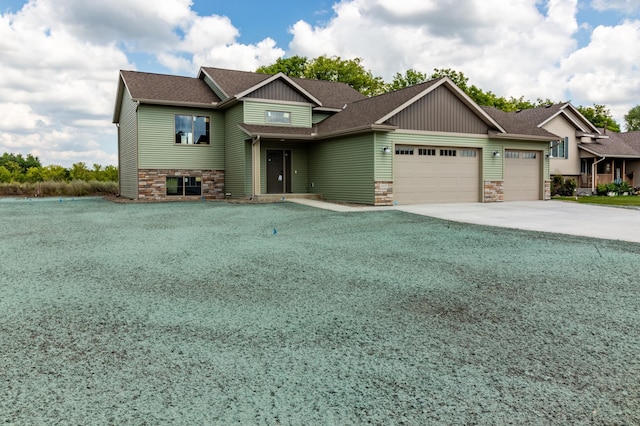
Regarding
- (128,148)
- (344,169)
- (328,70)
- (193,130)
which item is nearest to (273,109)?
(193,130)

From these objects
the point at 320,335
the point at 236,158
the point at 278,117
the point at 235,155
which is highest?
the point at 278,117

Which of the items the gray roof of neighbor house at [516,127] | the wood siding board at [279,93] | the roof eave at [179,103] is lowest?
the gray roof of neighbor house at [516,127]

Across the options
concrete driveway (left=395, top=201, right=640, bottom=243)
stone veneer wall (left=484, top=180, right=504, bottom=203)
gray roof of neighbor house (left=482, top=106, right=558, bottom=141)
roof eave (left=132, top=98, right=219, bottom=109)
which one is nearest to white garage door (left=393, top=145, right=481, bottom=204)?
stone veneer wall (left=484, top=180, right=504, bottom=203)

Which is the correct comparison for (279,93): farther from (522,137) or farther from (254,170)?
(522,137)

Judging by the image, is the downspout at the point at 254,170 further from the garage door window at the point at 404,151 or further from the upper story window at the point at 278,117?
the garage door window at the point at 404,151

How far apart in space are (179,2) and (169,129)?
6350mm

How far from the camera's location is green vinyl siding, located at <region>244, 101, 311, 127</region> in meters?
18.5

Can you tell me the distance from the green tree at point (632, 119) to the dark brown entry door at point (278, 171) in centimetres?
5882

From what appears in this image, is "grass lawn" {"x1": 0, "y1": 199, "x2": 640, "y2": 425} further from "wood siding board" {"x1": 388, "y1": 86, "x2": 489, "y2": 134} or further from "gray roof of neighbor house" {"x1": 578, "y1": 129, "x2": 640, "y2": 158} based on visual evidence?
"gray roof of neighbor house" {"x1": 578, "y1": 129, "x2": 640, "y2": 158}

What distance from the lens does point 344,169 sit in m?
17.1

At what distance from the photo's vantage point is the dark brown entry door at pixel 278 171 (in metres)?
19.3

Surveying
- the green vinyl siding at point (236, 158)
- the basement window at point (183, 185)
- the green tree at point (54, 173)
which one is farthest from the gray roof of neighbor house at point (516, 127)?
the green tree at point (54, 173)

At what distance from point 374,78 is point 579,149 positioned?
788 inches

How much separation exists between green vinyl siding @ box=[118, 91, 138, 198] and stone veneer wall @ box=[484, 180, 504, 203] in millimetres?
14662
